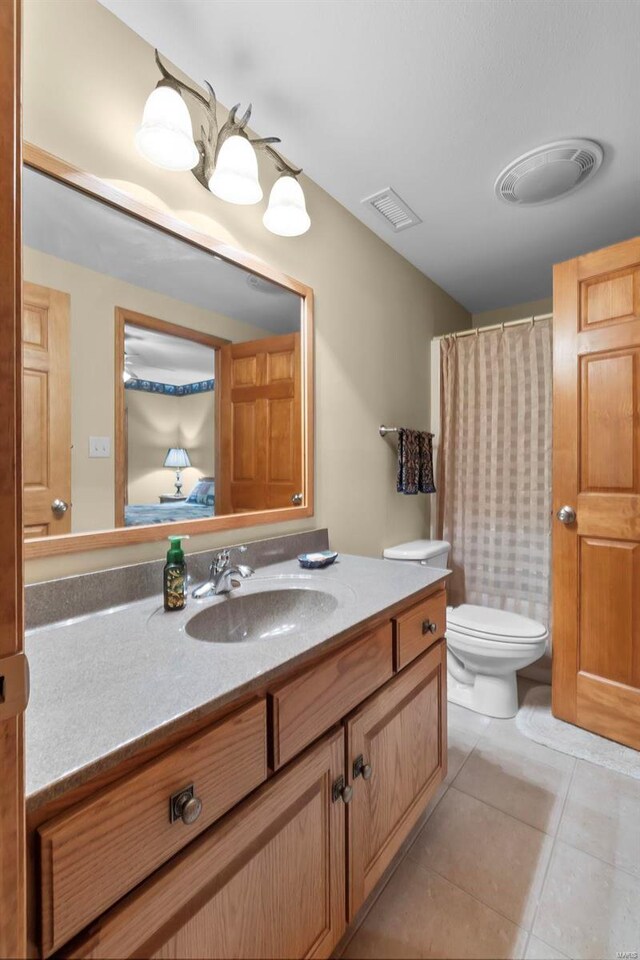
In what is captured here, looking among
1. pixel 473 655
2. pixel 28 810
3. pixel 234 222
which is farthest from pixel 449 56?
pixel 473 655

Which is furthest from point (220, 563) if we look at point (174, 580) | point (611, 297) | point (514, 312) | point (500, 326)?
point (514, 312)

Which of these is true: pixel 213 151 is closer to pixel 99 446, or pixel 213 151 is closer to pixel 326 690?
pixel 99 446

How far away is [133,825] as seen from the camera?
517mm

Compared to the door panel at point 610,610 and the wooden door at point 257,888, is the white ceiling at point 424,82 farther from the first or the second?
the wooden door at point 257,888

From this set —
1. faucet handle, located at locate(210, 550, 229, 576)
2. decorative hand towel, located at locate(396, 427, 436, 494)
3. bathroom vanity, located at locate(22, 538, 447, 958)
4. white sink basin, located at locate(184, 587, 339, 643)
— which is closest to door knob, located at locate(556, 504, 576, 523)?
decorative hand towel, located at locate(396, 427, 436, 494)

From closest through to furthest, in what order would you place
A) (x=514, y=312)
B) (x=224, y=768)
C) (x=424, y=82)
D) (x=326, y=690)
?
(x=224, y=768), (x=326, y=690), (x=424, y=82), (x=514, y=312)

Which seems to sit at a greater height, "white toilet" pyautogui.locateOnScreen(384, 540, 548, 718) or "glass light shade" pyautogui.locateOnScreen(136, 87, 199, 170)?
"glass light shade" pyautogui.locateOnScreen(136, 87, 199, 170)

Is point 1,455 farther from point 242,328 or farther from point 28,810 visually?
point 242,328

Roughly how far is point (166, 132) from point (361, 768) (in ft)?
5.17

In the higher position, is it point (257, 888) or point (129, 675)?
point (129, 675)

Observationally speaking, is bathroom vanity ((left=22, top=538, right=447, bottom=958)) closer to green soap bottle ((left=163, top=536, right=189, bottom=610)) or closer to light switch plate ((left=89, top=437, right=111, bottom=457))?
green soap bottle ((left=163, top=536, right=189, bottom=610))

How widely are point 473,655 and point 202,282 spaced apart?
5.98ft

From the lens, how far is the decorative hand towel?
2086 mm

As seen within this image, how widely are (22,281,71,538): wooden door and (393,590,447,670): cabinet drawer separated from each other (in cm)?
86
